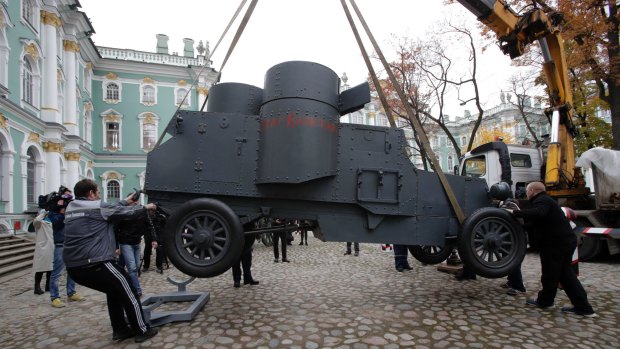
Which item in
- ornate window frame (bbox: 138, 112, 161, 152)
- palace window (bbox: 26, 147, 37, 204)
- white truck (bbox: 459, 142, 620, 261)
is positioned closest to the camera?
white truck (bbox: 459, 142, 620, 261)

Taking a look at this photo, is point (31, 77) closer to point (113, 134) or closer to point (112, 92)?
point (113, 134)

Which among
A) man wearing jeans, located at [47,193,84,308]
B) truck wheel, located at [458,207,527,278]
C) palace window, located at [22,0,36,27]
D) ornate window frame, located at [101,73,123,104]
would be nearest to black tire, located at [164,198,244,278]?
truck wheel, located at [458,207,527,278]

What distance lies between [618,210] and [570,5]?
8.02m

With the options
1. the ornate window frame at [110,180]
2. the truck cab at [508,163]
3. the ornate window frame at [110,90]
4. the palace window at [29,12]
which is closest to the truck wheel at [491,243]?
the truck cab at [508,163]

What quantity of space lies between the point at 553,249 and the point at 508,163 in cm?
628

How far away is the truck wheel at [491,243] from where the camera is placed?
476 cm

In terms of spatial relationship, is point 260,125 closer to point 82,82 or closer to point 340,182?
point 340,182

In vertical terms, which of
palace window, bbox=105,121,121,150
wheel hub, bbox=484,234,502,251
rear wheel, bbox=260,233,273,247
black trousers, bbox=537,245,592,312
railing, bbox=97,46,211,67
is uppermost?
railing, bbox=97,46,211,67

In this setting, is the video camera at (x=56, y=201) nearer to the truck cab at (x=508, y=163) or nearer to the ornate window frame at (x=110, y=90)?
the truck cab at (x=508, y=163)

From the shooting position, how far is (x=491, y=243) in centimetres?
484

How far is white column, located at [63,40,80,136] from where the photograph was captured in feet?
74.1

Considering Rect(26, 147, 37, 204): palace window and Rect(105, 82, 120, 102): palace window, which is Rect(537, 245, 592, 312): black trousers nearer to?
Rect(26, 147, 37, 204): palace window

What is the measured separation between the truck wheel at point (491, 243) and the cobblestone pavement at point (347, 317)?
672 mm

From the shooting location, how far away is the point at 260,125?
4.61m
